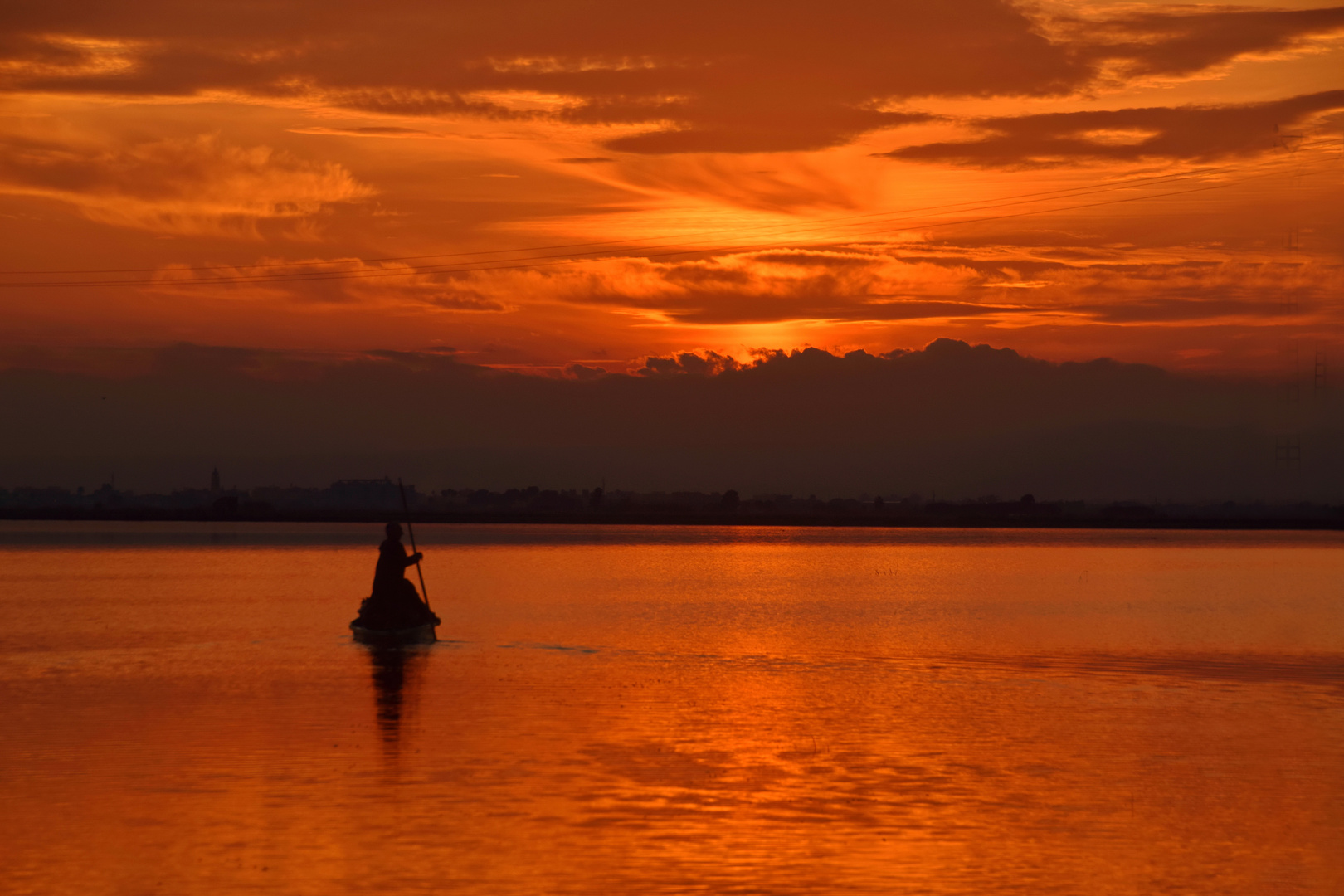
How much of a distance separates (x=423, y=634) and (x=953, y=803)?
24202mm

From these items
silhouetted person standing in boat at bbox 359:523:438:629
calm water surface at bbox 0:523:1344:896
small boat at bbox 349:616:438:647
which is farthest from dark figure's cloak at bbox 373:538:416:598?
calm water surface at bbox 0:523:1344:896

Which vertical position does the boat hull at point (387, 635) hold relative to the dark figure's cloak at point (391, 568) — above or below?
below

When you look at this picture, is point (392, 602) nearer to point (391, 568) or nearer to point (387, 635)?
point (387, 635)

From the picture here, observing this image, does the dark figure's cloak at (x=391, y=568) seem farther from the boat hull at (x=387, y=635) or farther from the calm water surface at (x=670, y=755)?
the calm water surface at (x=670, y=755)

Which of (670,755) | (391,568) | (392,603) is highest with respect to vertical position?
(391,568)

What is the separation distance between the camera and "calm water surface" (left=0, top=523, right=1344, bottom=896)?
15750mm

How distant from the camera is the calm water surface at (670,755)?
620 inches

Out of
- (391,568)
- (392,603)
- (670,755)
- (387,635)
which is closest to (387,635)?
(387,635)

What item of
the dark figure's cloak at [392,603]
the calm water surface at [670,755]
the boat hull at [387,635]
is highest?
the dark figure's cloak at [392,603]

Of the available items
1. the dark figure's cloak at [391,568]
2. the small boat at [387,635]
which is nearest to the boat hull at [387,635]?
the small boat at [387,635]

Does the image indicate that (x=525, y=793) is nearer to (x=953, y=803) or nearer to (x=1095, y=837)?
(x=953, y=803)

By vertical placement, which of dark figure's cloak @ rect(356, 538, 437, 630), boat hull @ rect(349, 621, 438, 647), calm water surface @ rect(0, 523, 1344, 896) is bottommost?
calm water surface @ rect(0, 523, 1344, 896)

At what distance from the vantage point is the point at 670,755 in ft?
75.0

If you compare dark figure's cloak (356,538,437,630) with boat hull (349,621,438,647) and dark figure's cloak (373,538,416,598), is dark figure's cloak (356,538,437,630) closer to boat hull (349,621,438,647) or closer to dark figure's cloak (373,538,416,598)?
dark figure's cloak (373,538,416,598)
